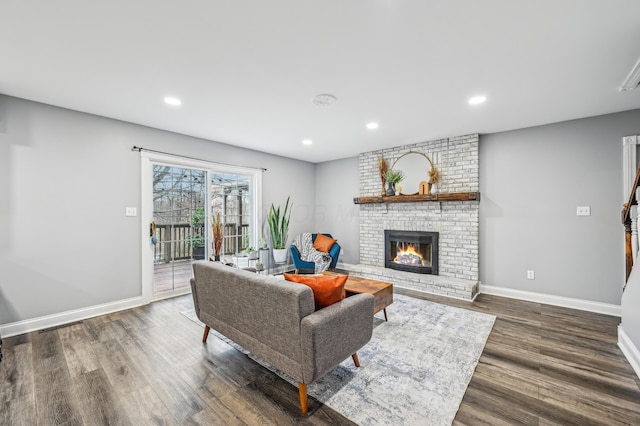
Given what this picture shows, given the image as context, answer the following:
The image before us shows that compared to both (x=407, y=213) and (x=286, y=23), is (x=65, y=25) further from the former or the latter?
(x=407, y=213)

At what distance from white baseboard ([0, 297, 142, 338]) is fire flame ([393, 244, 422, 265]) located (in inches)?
171

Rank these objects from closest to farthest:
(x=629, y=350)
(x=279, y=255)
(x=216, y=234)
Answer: (x=629, y=350)
(x=216, y=234)
(x=279, y=255)

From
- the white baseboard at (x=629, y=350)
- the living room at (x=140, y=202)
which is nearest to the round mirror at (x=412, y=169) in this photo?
the living room at (x=140, y=202)

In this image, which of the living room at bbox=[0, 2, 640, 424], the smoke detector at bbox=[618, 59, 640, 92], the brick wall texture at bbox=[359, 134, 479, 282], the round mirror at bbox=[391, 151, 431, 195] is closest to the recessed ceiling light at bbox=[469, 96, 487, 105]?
the living room at bbox=[0, 2, 640, 424]

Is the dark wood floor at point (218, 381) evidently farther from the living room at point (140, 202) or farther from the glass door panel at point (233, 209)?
the glass door panel at point (233, 209)

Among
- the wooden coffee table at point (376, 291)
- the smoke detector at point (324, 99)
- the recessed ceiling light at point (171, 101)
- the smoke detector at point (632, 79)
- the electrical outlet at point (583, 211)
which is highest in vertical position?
the recessed ceiling light at point (171, 101)

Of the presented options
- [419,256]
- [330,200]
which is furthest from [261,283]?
[330,200]

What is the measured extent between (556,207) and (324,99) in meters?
3.59

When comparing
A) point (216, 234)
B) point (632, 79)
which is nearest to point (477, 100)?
point (632, 79)

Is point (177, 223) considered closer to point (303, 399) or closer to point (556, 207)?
point (303, 399)

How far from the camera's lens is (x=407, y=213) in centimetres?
503

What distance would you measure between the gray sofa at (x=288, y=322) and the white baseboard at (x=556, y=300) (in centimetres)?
308

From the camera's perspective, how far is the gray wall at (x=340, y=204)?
590cm

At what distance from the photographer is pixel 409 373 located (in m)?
2.15
